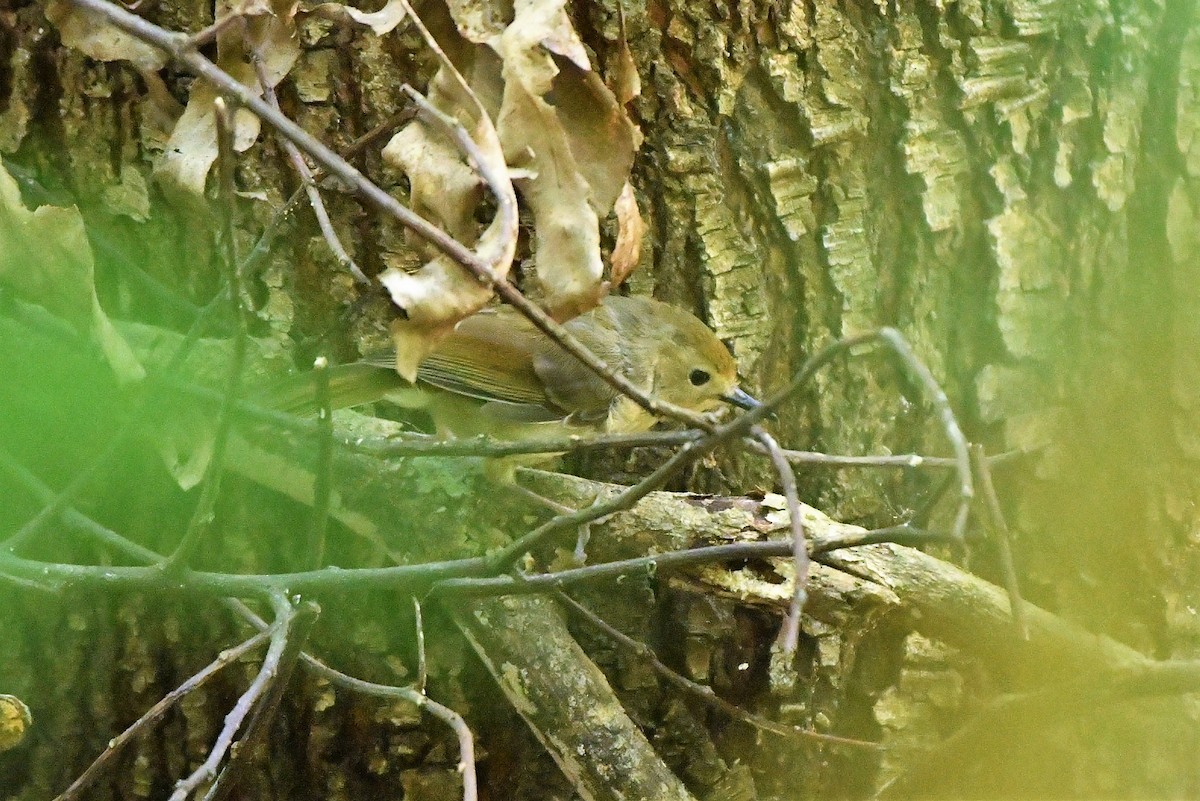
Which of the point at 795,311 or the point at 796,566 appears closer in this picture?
the point at 796,566

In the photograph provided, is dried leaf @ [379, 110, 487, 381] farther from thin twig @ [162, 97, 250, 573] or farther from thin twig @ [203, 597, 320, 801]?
thin twig @ [203, 597, 320, 801]

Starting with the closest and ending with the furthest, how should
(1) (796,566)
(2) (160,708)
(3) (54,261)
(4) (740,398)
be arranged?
(1) (796,566), (3) (54,261), (2) (160,708), (4) (740,398)

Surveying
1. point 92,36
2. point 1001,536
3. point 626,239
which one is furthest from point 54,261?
point 1001,536

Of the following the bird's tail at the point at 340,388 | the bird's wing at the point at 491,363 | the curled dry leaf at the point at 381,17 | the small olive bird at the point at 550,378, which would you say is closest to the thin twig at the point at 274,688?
the bird's tail at the point at 340,388

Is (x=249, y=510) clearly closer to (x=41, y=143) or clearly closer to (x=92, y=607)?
(x=92, y=607)

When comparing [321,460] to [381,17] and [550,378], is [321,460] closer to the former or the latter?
[381,17]

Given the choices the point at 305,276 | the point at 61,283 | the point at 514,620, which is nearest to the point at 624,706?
the point at 514,620
